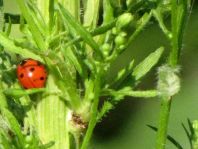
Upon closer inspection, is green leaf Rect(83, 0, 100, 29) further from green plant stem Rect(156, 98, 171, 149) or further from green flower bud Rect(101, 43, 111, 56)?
green plant stem Rect(156, 98, 171, 149)

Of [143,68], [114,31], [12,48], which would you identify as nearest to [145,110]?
[143,68]

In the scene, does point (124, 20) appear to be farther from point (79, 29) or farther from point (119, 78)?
point (119, 78)

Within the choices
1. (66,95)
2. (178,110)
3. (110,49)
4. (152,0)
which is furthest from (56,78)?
(178,110)

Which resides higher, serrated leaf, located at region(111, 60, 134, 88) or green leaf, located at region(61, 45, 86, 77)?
green leaf, located at region(61, 45, 86, 77)

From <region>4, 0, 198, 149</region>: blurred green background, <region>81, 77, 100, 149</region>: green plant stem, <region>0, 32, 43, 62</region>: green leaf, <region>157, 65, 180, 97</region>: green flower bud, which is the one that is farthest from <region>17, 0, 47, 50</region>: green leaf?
<region>4, 0, 198, 149</region>: blurred green background

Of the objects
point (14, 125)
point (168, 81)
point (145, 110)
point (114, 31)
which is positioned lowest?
point (145, 110)

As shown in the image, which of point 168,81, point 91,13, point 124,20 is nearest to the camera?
point 124,20

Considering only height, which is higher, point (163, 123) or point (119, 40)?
point (119, 40)
